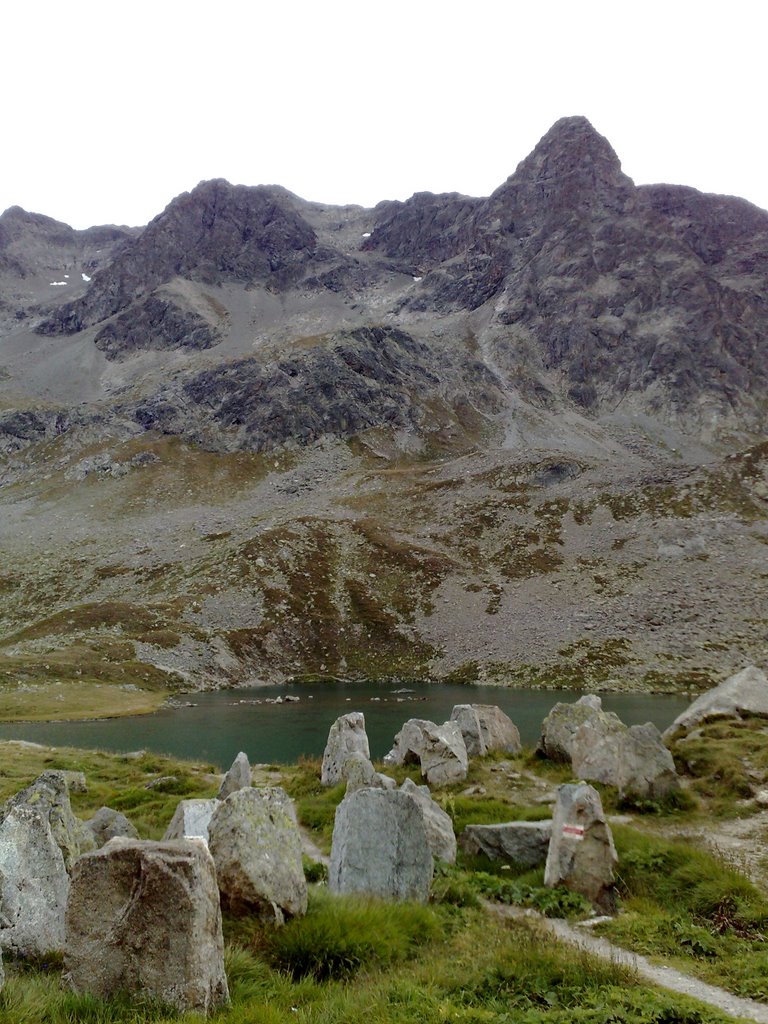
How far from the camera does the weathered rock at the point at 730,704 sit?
28.8m

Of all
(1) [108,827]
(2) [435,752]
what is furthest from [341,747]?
(1) [108,827]

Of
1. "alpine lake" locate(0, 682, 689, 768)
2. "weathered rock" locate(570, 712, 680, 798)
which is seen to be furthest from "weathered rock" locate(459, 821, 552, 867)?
"alpine lake" locate(0, 682, 689, 768)

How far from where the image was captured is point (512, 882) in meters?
13.0

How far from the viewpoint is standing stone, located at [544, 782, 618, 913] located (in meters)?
12.5

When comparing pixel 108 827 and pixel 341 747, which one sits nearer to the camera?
pixel 108 827

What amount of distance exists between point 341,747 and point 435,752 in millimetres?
3975

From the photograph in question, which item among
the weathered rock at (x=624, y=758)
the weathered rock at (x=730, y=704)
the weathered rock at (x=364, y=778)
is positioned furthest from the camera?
the weathered rock at (x=730, y=704)

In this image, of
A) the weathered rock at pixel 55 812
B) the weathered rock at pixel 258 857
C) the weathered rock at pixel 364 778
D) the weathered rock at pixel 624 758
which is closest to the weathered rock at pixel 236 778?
the weathered rock at pixel 364 778

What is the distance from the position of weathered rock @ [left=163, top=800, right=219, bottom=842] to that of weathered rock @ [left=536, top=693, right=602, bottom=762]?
1497cm

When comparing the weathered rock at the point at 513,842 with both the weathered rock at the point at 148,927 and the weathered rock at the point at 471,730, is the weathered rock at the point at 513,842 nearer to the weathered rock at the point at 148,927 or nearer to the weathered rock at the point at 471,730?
the weathered rock at the point at 148,927

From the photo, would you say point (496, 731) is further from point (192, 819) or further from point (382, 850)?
point (192, 819)

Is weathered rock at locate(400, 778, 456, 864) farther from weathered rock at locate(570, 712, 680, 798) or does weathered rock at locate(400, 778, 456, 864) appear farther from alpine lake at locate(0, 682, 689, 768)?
alpine lake at locate(0, 682, 689, 768)

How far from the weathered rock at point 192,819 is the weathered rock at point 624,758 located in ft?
43.0

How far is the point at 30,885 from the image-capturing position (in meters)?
8.55
